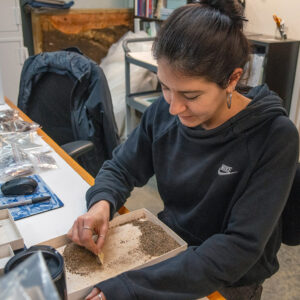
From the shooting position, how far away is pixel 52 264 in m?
0.54

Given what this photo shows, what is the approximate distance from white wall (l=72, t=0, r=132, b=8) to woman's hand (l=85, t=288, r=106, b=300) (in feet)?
10.8

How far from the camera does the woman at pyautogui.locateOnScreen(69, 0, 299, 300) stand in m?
0.74

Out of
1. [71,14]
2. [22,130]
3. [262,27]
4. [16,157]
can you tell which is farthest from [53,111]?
[71,14]

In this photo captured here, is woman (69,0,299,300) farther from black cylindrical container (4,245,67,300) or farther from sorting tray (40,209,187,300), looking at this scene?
black cylindrical container (4,245,67,300)

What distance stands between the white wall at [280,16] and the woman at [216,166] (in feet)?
5.83

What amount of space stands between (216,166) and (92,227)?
33cm

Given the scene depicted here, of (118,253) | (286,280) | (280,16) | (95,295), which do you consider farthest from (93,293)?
(280,16)

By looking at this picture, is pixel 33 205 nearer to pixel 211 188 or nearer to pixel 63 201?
pixel 63 201

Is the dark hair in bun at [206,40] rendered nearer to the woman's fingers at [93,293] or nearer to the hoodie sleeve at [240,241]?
the hoodie sleeve at [240,241]

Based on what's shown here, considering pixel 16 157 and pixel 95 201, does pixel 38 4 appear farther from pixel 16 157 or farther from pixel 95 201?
pixel 95 201

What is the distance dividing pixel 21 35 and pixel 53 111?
184cm

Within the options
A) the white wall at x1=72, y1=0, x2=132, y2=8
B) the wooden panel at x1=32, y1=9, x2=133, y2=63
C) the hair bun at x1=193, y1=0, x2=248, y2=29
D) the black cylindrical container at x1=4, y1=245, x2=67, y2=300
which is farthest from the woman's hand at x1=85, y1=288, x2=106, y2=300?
the white wall at x1=72, y1=0, x2=132, y2=8

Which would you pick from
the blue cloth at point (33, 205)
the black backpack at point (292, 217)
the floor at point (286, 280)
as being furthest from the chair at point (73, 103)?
the floor at point (286, 280)

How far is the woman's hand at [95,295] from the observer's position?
663 mm
